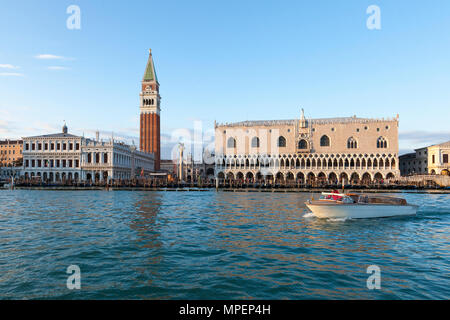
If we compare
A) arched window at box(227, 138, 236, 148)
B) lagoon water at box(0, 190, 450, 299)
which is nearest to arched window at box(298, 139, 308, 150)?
arched window at box(227, 138, 236, 148)

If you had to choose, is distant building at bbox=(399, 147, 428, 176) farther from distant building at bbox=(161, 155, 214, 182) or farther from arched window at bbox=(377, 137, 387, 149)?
distant building at bbox=(161, 155, 214, 182)

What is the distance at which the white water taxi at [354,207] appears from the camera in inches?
707

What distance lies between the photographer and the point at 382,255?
10445mm

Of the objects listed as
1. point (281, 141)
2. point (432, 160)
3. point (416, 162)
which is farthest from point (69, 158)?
point (416, 162)

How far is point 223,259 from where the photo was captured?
9.73 metres

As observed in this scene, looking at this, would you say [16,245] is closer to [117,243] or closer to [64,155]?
[117,243]

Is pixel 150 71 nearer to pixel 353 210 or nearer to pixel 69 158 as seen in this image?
pixel 69 158

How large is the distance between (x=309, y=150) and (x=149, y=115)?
50.2 meters

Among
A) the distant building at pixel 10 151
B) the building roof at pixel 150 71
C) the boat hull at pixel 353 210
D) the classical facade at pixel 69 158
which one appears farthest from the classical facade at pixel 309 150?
the distant building at pixel 10 151

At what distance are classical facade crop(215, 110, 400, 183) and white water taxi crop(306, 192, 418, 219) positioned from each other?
49726mm

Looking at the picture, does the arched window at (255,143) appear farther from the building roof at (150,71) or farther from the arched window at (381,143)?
the building roof at (150,71)
